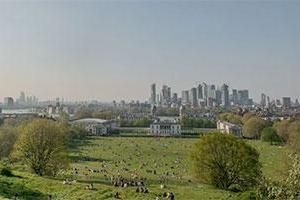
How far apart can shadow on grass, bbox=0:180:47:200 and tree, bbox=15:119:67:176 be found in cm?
1381

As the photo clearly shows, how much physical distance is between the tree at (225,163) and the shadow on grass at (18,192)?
1813 centimetres

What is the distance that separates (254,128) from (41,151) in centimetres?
10069

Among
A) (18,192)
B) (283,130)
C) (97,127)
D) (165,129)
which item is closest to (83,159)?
(18,192)

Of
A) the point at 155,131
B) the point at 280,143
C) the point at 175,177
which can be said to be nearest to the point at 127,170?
the point at 175,177

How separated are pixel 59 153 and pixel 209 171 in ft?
65.0

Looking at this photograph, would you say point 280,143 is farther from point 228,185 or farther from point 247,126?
point 228,185

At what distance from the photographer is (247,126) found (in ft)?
501

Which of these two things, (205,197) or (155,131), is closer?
(205,197)

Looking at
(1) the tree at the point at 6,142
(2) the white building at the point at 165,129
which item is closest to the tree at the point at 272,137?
(2) the white building at the point at 165,129

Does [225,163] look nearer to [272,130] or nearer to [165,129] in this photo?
[272,130]

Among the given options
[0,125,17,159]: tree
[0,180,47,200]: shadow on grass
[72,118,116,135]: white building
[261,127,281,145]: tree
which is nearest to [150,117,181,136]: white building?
[72,118,116,135]: white building

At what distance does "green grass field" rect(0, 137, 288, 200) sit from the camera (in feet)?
140

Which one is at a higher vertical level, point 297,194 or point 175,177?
point 297,194

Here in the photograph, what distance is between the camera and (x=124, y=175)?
65.2m
